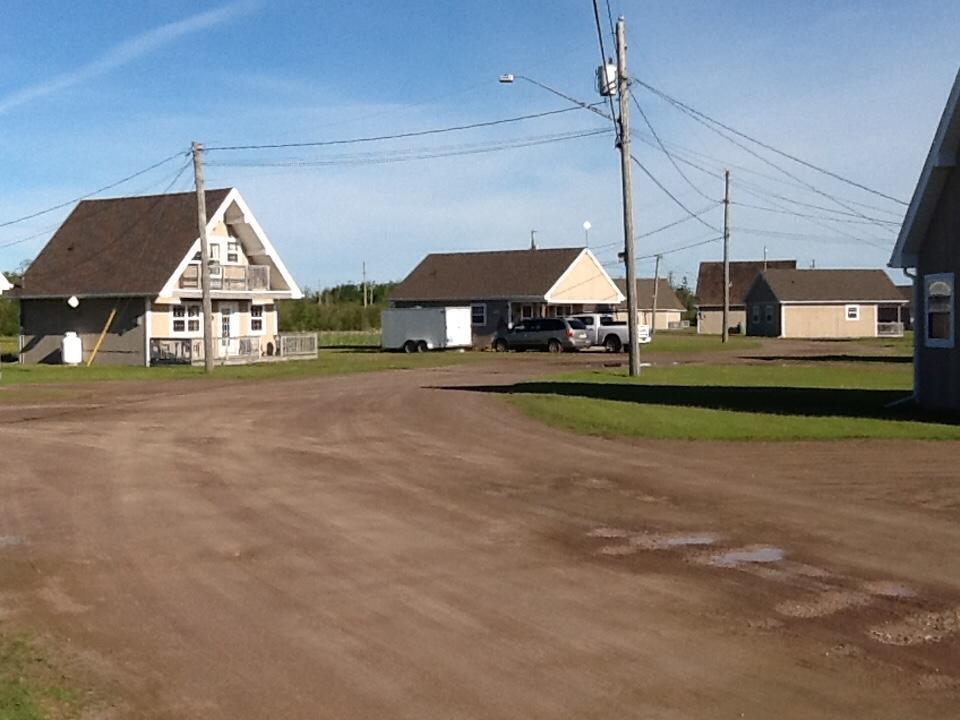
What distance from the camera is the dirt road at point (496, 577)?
20.7 feet

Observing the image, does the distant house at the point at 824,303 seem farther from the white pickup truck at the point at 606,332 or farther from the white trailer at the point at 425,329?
the white trailer at the point at 425,329

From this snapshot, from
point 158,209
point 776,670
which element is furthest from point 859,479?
point 158,209

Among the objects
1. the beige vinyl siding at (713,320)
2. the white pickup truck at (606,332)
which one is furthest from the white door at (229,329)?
the beige vinyl siding at (713,320)

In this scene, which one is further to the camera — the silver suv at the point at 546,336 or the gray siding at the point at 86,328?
the silver suv at the point at 546,336

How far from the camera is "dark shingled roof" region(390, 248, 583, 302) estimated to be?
213 ft

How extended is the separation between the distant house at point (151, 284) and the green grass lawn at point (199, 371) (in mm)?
1989

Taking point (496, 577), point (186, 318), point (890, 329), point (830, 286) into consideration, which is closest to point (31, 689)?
point (496, 577)

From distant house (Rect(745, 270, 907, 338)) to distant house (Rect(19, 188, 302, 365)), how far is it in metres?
45.6

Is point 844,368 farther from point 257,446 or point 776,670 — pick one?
point 776,670

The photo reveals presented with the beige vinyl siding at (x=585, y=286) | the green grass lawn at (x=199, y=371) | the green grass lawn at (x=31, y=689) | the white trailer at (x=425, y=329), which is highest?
the beige vinyl siding at (x=585, y=286)

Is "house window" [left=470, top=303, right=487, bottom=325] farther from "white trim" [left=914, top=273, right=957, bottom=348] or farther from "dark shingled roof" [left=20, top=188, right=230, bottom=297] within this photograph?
"white trim" [left=914, top=273, right=957, bottom=348]

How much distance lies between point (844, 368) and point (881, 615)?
105 ft

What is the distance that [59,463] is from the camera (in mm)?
16016

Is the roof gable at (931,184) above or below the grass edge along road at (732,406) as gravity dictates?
above
